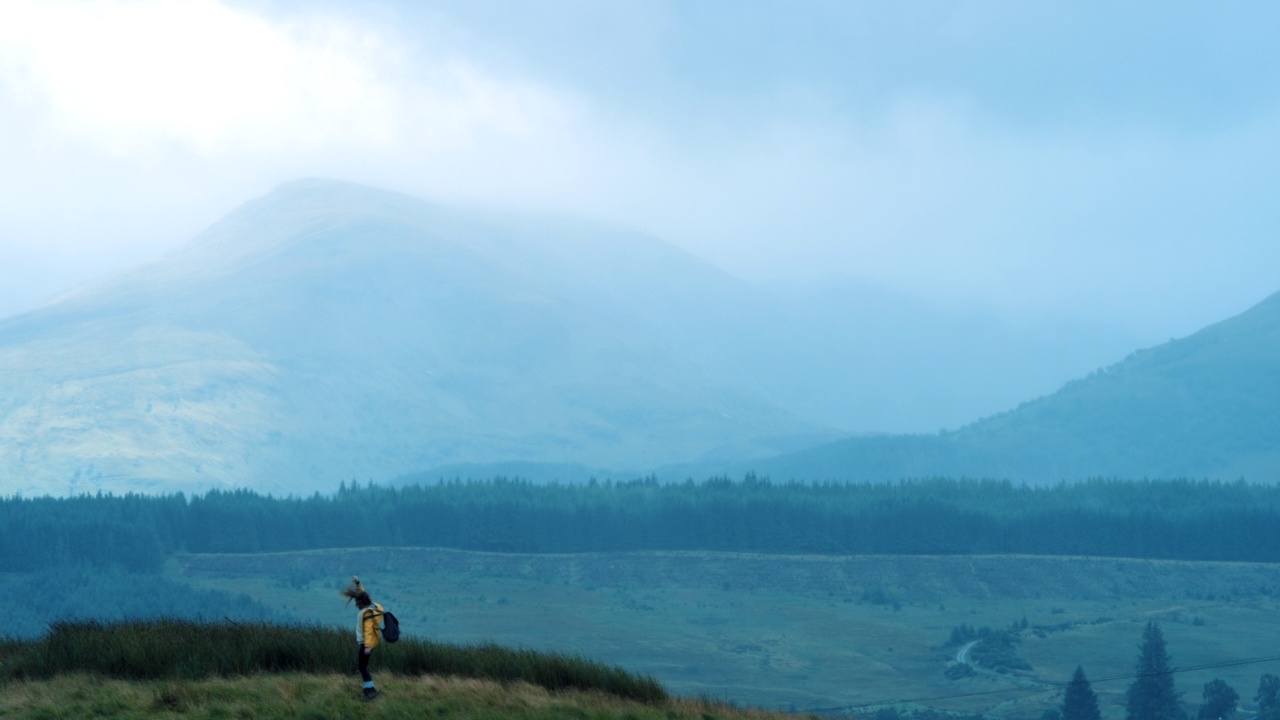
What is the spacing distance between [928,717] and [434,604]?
78.4 meters

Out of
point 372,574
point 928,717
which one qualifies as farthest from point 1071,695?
point 372,574

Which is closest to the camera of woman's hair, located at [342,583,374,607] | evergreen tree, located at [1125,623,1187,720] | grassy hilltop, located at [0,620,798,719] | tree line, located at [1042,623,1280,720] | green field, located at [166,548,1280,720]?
woman's hair, located at [342,583,374,607]

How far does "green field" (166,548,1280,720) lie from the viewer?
140375mm

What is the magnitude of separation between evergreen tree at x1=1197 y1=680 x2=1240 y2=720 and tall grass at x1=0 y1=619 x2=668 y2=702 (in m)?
90.1

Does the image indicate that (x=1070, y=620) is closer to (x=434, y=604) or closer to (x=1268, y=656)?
(x=1268, y=656)

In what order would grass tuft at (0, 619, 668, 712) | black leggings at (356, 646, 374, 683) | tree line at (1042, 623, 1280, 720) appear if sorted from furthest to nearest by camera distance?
tree line at (1042, 623, 1280, 720) → grass tuft at (0, 619, 668, 712) → black leggings at (356, 646, 374, 683)

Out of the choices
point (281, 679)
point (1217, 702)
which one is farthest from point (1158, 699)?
point (281, 679)

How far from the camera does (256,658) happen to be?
40.5 meters

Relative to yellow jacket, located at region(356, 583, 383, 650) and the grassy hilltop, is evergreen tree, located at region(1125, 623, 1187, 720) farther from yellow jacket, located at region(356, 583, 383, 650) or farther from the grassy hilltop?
yellow jacket, located at region(356, 583, 383, 650)

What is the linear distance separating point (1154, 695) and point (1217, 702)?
748 centimetres

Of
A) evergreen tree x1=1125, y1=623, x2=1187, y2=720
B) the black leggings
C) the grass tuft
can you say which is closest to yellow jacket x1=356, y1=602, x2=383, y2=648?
the black leggings

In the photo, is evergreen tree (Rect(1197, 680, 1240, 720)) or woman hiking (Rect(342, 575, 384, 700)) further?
evergreen tree (Rect(1197, 680, 1240, 720))

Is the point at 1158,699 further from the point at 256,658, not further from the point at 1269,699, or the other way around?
the point at 256,658

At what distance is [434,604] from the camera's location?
579ft
